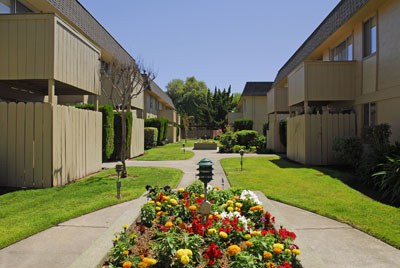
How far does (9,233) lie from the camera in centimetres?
488

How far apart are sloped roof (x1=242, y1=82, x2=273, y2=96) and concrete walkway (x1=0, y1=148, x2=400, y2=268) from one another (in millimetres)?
28520

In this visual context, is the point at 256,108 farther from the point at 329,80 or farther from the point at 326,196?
the point at 326,196

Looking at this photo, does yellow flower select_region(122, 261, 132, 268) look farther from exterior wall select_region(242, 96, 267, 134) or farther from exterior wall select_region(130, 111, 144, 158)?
exterior wall select_region(242, 96, 267, 134)

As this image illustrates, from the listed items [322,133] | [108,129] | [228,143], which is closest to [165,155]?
[108,129]

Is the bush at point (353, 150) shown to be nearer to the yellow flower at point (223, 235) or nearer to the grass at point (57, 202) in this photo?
the grass at point (57, 202)

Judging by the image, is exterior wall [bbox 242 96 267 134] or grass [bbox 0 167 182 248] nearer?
grass [bbox 0 167 182 248]

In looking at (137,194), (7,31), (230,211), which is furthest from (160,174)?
(230,211)

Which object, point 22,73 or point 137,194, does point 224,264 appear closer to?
point 137,194

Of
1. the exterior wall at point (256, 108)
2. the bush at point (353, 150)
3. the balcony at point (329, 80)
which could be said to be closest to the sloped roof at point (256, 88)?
the exterior wall at point (256, 108)

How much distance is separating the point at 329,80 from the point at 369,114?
2088mm

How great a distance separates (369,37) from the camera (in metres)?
12.0

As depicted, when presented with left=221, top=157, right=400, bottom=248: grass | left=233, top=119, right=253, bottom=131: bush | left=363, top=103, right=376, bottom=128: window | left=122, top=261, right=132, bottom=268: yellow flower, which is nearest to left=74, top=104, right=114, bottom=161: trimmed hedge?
left=221, top=157, right=400, bottom=248: grass

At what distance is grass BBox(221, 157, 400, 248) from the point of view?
5.32 meters

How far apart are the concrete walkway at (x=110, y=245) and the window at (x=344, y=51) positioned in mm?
10097
